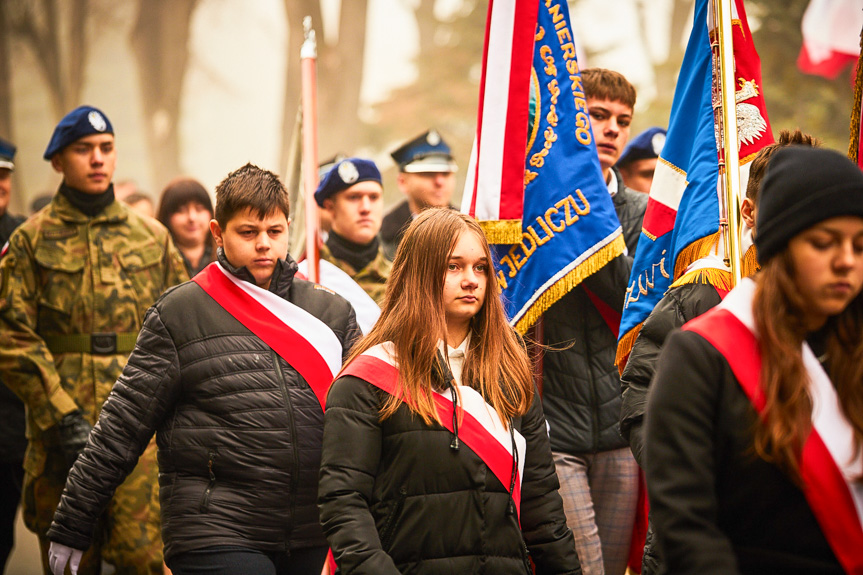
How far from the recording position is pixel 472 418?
3.15 metres

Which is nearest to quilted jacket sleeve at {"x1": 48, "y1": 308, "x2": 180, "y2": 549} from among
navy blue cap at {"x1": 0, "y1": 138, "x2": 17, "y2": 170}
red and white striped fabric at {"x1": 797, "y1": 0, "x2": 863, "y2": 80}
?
navy blue cap at {"x1": 0, "y1": 138, "x2": 17, "y2": 170}

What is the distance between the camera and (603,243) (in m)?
4.52

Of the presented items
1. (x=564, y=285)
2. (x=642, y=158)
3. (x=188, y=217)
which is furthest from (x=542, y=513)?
(x=188, y=217)

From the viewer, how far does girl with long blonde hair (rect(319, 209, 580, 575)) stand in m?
3.00

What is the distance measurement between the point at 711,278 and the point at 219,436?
1.90 m

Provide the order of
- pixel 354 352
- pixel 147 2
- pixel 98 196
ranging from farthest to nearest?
pixel 147 2 < pixel 98 196 < pixel 354 352

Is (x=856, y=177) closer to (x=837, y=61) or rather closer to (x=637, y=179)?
(x=637, y=179)

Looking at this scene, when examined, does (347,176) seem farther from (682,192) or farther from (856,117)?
(856,117)

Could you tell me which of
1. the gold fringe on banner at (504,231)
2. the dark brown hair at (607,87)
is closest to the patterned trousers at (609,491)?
the gold fringe on banner at (504,231)

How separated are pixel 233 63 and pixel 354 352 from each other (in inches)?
702

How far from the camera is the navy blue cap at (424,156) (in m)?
7.81

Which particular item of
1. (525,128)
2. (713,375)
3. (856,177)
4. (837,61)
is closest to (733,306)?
(713,375)

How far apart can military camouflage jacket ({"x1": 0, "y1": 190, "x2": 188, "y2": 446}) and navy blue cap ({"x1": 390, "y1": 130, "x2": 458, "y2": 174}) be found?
2732mm

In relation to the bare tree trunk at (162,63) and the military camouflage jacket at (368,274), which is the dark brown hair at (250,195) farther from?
the bare tree trunk at (162,63)
